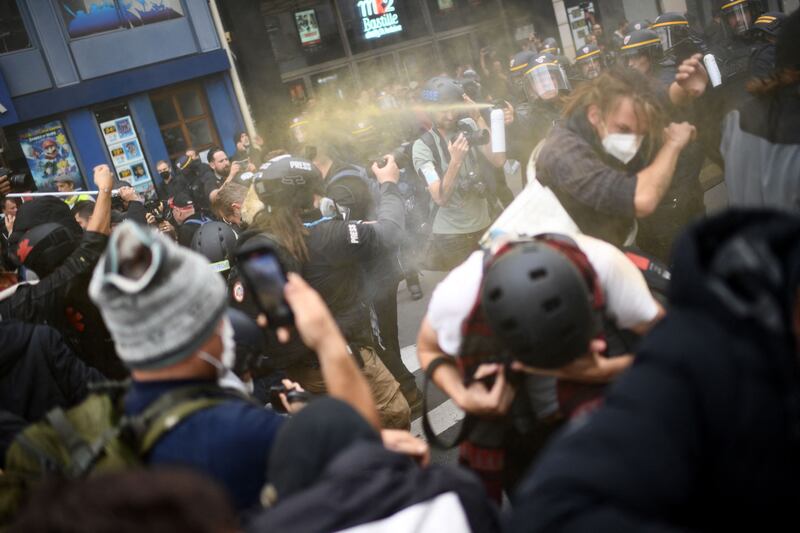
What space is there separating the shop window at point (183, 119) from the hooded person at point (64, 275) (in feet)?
45.9

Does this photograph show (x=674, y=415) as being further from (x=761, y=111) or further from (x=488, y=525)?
(x=761, y=111)

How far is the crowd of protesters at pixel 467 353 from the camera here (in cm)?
93

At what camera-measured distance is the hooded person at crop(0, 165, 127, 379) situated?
3494 mm

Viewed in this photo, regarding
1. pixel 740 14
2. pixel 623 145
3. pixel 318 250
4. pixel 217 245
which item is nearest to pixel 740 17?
pixel 740 14

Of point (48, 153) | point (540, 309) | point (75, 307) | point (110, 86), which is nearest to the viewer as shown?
point (540, 309)

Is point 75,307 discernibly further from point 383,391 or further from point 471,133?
point 471,133

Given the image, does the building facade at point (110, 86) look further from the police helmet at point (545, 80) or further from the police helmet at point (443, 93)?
the police helmet at point (443, 93)

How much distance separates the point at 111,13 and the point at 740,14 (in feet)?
47.9

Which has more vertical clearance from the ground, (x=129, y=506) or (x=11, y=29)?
(x=11, y=29)

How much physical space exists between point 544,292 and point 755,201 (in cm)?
188

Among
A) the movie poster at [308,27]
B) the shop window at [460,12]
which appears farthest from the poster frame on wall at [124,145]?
the shop window at [460,12]

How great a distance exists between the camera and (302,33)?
69.6 feet

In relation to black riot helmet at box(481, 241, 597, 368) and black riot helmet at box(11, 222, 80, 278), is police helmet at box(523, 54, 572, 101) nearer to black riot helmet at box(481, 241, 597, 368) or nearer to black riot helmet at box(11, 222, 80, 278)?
black riot helmet at box(11, 222, 80, 278)

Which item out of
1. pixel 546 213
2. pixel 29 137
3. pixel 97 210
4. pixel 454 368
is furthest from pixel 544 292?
pixel 29 137
